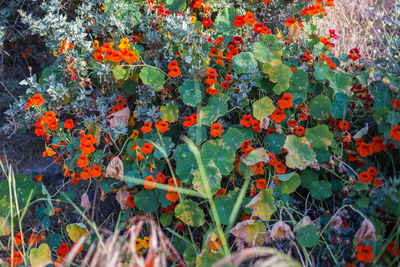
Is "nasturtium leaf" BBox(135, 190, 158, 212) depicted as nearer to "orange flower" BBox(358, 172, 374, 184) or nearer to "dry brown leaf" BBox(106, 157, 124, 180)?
"dry brown leaf" BBox(106, 157, 124, 180)

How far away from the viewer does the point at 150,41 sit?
8.09 ft

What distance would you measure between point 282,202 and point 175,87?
0.99 metres

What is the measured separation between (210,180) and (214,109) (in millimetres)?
430

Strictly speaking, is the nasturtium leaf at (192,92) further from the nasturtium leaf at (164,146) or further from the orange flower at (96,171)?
the orange flower at (96,171)

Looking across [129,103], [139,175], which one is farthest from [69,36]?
[139,175]

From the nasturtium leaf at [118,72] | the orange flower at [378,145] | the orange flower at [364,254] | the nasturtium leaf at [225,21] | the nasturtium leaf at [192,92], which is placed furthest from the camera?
the nasturtium leaf at [225,21]

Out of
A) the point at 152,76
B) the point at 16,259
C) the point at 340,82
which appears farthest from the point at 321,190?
the point at 16,259

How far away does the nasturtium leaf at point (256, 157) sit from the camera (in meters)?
2.00

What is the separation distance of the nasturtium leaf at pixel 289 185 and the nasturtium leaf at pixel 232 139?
31cm

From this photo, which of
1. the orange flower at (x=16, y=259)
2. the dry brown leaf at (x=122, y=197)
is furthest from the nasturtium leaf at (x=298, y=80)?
the orange flower at (x=16, y=259)

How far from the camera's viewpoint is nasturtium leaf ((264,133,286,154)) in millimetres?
2117

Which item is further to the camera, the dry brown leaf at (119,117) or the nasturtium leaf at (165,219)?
the dry brown leaf at (119,117)

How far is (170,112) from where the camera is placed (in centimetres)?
231

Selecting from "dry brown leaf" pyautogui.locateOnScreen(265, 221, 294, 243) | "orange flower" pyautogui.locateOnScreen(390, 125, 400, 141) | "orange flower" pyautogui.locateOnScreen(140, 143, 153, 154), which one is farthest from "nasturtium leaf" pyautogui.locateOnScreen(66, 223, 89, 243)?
"orange flower" pyautogui.locateOnScreen(390, 125, 400, 141)
